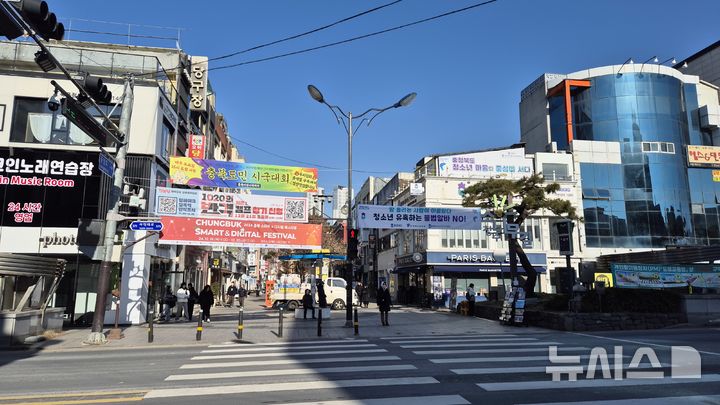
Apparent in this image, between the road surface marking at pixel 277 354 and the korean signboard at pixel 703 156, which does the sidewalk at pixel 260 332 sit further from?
the korean signboard at pixel 703 156

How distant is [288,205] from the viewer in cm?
2200

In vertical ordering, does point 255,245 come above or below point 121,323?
above

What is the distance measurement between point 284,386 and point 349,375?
4.48 feet

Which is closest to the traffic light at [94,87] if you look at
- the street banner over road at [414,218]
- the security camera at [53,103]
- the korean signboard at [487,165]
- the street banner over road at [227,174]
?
the security camera at [53,103]

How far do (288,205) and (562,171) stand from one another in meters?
30.6

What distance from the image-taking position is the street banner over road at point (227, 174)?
2312 centimetres

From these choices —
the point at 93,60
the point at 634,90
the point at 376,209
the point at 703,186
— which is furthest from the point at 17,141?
the point at 703,186

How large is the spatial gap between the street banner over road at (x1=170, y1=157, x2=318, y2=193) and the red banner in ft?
8.57

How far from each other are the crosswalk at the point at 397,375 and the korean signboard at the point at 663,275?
32.6 ft

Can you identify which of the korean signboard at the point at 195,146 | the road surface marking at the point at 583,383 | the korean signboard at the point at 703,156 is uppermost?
the korean signboard at the point at 703,156

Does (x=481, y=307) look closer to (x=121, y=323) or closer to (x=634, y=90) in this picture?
(x=121, y=323)

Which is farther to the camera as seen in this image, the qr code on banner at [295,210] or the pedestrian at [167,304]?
the pedestrian at [167,304]

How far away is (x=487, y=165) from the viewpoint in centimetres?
4238

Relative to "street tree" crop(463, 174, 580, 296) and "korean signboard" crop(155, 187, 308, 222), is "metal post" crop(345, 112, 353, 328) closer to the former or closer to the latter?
"korean signboard" crop(155, 187, 308, 222)
